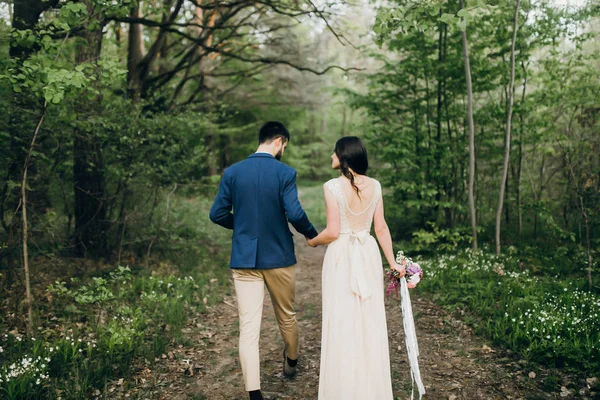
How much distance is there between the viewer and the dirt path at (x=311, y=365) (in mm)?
3934

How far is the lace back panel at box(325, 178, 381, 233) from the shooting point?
324cm

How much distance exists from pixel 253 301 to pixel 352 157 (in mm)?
1517

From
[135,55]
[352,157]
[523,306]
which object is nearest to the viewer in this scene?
[352,157]

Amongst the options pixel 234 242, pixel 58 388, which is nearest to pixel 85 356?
pixel 58 388

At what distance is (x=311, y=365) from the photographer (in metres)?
4.54

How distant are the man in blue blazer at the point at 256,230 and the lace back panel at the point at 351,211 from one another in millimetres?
375

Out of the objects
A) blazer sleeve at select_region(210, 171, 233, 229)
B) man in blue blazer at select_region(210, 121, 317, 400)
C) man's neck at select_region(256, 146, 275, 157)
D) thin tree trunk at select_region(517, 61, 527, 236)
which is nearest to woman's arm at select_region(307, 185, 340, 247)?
man in blue blazer at select_region(210, 121, 317, 400)

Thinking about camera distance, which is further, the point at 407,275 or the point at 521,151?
the point at 521,151

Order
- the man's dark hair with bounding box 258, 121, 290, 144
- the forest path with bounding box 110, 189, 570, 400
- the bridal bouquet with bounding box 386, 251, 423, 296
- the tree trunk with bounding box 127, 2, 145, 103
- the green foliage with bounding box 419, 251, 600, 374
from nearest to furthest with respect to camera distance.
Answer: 1. the bridal bouquet with bounding box 386, 251, 423, 296
2. the man's dark hair with bounding box 258, 121, 290, 144
3. the forest path with bounding box 110, 189, 570, 400
4. the green foliage with bounding box 419, 251, 600, 374
5. the tree trunk with bounding box 127, 2, 145, 103

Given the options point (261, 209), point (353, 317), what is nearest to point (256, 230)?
point (261, 209)

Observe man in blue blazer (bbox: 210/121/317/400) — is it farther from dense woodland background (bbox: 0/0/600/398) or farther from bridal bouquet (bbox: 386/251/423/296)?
dense woodland background (bbox: 0/0/600/398)

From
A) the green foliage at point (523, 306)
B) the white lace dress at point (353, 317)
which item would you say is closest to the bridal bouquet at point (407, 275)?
the white lace dress at point (353, 317)

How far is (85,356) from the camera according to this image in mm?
4359

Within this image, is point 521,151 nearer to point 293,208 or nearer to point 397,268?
point 397,268
